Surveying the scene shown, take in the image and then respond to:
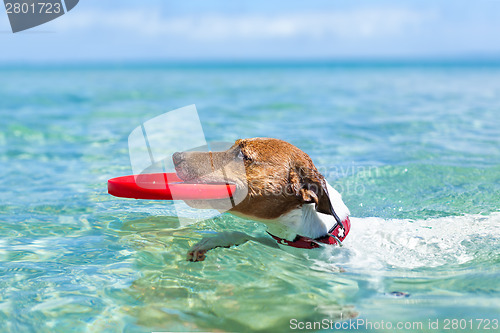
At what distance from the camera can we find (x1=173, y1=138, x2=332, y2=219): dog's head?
13.0 feet

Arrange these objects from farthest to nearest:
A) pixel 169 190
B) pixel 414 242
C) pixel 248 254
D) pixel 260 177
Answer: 1. pixel 414 242
2. pixel 248 254
3. pixel 260 177
4. pixel 169 190

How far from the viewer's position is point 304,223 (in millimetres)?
4145

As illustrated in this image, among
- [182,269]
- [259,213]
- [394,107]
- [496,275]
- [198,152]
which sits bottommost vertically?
[394,107]

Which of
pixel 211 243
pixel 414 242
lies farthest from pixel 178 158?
pixel 414 242

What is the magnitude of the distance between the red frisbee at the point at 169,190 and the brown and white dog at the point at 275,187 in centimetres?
10

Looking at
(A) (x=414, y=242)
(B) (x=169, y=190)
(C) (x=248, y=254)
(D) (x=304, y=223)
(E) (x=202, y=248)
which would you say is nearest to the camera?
(B) (x=169, y=190)

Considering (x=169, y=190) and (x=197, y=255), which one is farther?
(x=197, y=255)

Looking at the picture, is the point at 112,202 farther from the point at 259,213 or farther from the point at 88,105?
the point at 88,105

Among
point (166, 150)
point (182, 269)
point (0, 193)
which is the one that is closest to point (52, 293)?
point (182, 269)

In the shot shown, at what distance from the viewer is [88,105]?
59.2 ft

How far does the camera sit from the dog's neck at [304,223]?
413 centimetres

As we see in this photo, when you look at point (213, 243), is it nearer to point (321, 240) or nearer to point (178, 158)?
point (178, 158)

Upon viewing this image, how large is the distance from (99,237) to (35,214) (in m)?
1.30

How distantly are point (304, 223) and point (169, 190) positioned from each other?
3.89ft
